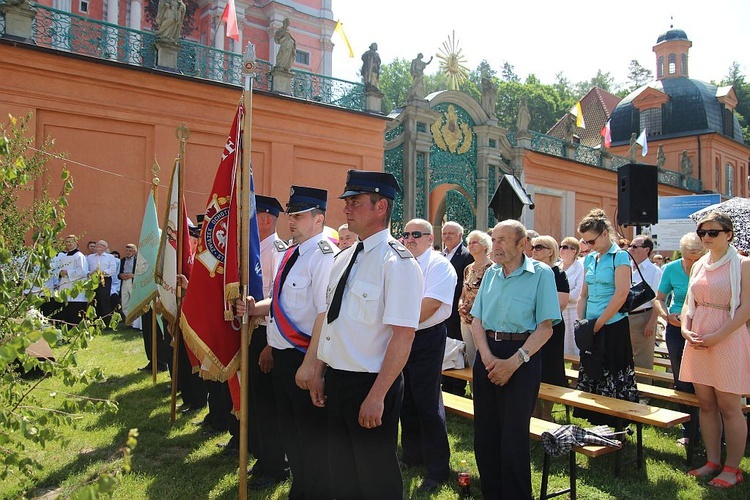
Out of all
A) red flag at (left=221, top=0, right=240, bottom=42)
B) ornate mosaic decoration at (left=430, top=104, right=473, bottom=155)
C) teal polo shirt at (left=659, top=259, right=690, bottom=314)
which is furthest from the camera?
ornate mosaic decoration at (left=430, top=104, right=473, bottom=155)

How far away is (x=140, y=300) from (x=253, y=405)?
2963mm

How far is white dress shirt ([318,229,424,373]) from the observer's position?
10.2 ft

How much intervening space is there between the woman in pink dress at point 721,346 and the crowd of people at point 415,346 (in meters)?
0.01

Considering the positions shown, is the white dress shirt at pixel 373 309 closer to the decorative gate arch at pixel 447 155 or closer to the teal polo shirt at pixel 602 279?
the teal polo shirt at pixel 602 279

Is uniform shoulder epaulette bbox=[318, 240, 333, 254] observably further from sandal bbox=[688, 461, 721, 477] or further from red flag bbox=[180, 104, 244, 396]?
sandal bbox=[688, 461, 721, 477]

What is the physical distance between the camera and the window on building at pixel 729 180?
3406 cm

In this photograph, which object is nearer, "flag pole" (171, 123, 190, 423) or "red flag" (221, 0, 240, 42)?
"flag pole" (171, 123, 190, 423)

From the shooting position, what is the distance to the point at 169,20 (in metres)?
11.9

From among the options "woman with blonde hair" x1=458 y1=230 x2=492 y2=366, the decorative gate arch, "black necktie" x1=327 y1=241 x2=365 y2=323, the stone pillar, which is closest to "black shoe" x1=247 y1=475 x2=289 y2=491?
"black necktie" x1=327 y1=241 x2=365 y2=323

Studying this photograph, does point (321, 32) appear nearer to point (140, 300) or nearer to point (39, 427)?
point (140, 300)

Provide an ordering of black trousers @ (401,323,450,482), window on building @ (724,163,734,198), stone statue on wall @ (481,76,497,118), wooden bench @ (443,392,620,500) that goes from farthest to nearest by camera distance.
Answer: window on building @ (724,163,734,198) → stone statue on wall @ (481,76,497,118) → black trousers @ (401,323,450,482) → wooden bench @ (443,392,620,500)

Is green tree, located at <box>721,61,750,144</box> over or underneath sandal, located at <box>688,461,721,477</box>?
over

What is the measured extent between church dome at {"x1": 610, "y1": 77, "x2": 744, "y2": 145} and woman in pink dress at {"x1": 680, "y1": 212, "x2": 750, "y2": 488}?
32883 millimetres

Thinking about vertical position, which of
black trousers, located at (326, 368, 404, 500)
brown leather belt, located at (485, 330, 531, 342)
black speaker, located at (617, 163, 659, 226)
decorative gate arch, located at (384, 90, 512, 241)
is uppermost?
decorative gate arch, located at (384, 90, 512, 241)
